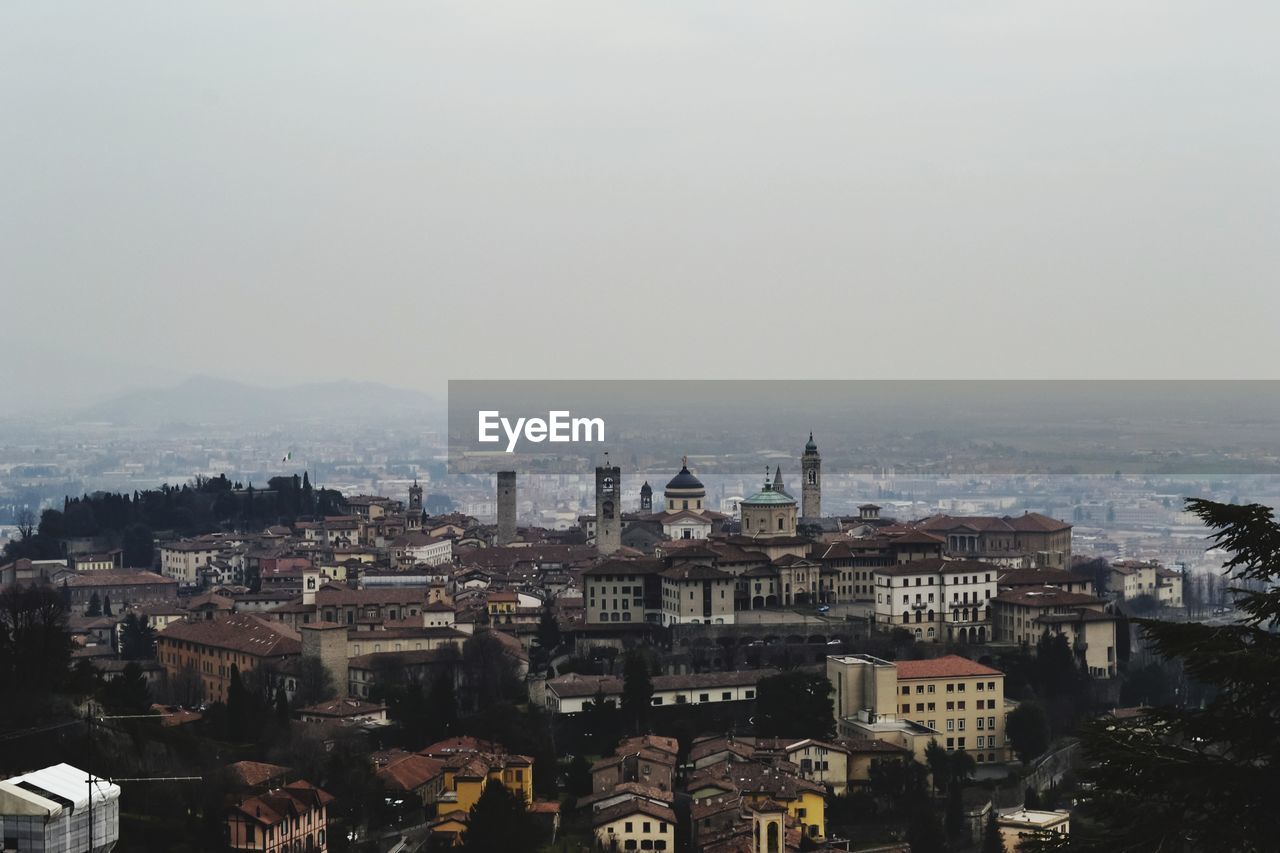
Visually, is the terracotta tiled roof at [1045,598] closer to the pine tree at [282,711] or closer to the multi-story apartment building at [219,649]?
the multi-story apartment building at [219,649]

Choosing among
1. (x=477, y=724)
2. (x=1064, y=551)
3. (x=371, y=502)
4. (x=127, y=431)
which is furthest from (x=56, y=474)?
(x=477, y=724)

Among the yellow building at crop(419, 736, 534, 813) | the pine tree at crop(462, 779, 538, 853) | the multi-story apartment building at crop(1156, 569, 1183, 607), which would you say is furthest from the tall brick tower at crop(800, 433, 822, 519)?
the pine tree at crop(462, 779, 538, 853)

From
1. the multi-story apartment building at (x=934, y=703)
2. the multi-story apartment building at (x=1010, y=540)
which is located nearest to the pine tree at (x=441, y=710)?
the multi-story apartment building at (x=934, y=703)

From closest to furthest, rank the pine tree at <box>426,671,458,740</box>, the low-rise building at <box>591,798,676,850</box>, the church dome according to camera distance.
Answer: the low-rise building at <box>591,798,676,850</box> → the pine tree at <box>426,671,458,740</box> → the church dome

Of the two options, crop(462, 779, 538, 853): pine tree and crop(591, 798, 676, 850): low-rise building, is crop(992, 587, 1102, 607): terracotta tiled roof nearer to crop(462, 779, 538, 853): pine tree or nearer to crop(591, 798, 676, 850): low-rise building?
crop(591, 798, 676, 850): low-rise building

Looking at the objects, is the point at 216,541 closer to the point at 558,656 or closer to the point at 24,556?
the point at 24,556

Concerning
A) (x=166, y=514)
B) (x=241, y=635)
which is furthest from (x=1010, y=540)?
(x=166, y=514)
